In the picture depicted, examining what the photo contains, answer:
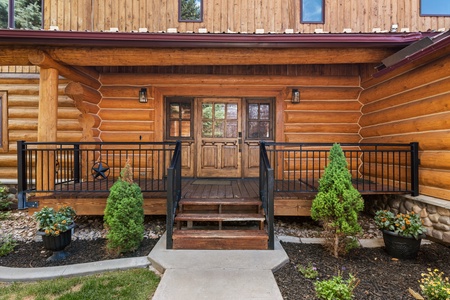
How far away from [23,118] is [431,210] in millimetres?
8107

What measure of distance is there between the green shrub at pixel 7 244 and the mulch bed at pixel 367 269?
3.58 meters

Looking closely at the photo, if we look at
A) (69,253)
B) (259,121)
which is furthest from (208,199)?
(259,121)

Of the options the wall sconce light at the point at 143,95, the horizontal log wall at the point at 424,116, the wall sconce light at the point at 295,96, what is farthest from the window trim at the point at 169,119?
the horizontal log wall at the point at 424,116

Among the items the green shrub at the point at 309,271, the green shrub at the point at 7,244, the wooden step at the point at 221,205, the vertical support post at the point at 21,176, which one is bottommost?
the green shrub at the point at 7,244

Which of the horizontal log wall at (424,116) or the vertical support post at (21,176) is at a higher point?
the horizontal log wall at (424,116)

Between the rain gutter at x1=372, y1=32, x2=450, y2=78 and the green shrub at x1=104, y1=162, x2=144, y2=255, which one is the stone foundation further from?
the green shrub at x1=104, y1=162, x2=144, y2=255

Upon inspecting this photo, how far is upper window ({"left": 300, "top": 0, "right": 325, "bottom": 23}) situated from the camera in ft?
19.5

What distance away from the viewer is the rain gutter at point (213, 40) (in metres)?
3.88

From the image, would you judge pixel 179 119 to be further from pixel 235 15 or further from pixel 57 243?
pixel 57 243

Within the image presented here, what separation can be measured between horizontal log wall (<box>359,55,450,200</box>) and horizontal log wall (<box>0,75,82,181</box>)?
6.49 metres

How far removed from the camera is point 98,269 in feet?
9.40

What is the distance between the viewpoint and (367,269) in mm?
2912

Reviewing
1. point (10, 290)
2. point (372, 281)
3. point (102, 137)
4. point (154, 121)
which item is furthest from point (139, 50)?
point (372, 281)

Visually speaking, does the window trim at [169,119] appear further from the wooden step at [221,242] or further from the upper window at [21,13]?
the upper window at [21,13]
